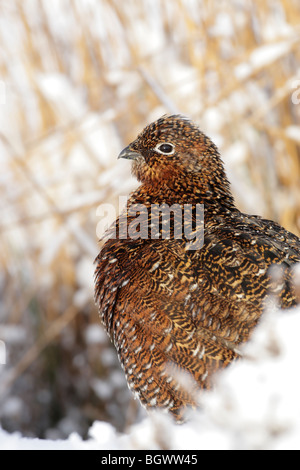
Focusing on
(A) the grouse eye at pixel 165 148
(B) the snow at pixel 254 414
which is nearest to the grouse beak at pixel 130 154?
(A) the grouse eye at pixel 165 148

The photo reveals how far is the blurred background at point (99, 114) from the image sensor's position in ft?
11.0

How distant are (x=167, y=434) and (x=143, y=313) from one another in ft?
2.69

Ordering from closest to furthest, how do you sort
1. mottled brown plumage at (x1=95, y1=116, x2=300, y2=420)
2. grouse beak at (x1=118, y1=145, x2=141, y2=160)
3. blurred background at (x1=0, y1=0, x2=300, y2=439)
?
mottled brown plumage at (x1=95, y1=116, x2=300, y2=420)
grouse beak at (x1=118, y1=145, x2=141, y2=160)
blurred background at (x1=0, y1=0, x2=300, y2=439)

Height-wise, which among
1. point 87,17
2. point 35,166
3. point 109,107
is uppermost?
point 87,17

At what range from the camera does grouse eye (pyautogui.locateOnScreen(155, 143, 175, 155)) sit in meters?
2.24

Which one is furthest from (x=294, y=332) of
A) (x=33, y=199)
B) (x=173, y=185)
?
(x=33, y=199)

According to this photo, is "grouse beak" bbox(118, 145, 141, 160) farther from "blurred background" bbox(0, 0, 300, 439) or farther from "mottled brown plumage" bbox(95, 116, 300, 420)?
"blurred background" bbox(0, 0, 300, 439)

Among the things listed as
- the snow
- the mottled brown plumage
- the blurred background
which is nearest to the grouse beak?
the mottled brown plumage

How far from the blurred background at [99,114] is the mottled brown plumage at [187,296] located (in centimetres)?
115

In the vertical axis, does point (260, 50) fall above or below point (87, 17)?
below

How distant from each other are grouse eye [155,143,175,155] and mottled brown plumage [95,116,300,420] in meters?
0.21

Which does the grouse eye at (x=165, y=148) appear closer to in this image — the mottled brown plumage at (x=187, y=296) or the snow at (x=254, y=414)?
the mottled brown plumage at (x=187, y=296)

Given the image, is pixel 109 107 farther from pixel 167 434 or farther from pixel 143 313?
pixel 167 434
